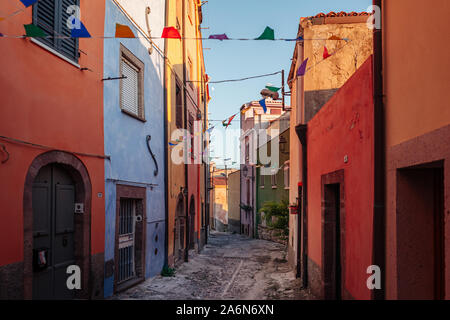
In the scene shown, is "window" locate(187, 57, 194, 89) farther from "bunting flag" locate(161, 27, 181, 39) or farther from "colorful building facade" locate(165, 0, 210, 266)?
"bunting flag" locate(161, 27, 181, 39)

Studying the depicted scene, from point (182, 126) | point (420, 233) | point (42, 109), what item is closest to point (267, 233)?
point (182, 126)

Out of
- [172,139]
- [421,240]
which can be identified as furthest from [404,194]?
[172,139]

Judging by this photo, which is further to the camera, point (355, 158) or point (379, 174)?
point (355, 158)

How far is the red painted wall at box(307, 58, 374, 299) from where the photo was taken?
4973 mm

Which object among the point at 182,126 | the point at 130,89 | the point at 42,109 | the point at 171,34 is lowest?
the point at 42,109

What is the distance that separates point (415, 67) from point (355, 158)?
211 cm

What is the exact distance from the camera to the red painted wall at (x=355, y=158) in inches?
196

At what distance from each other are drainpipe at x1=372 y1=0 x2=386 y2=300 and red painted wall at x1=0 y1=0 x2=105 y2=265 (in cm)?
430

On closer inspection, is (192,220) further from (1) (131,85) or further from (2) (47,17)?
(2) (47,17)

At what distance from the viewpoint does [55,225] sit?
6.23 meters

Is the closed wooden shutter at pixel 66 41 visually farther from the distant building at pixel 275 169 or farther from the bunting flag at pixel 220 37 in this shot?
the distant building at pixel 275 169

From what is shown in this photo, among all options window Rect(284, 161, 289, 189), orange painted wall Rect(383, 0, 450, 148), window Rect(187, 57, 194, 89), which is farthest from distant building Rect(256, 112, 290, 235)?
orange painted wall Rect(383, 0, 450, 148)

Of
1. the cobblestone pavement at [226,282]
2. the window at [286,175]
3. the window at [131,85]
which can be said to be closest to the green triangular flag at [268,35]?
the window at [131,85]

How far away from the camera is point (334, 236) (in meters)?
7.62
